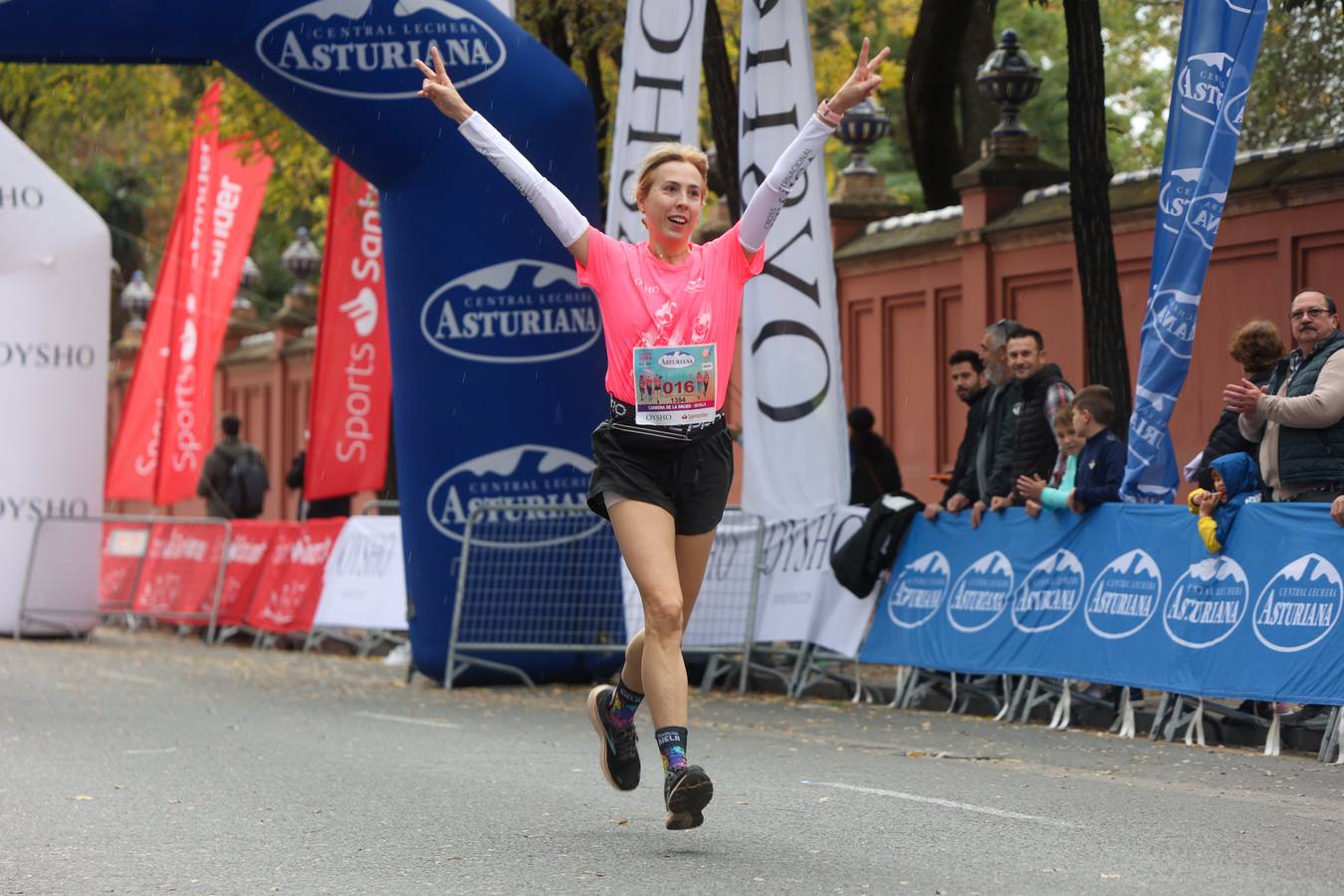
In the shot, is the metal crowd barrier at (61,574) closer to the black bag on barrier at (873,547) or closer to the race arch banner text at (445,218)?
the race arch banner text at (445,218)

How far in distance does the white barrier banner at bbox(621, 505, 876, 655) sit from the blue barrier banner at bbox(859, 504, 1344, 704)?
0.40 m

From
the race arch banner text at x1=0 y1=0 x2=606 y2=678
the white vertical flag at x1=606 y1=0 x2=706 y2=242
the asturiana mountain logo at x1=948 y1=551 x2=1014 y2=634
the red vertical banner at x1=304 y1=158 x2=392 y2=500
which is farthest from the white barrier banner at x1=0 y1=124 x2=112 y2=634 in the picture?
the asturiana mountain logo at x1=948 y1=551 x2=1014 y2=634

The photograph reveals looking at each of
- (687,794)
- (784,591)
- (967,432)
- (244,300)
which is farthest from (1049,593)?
(244,300)

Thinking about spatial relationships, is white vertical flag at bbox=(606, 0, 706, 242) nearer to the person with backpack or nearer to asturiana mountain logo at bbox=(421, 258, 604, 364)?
asturiana mountain logo at bbox=(421, 258, 604, 364)

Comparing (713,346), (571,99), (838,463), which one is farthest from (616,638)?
(713,346)

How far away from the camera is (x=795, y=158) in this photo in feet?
25.1

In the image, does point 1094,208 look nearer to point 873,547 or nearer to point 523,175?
point 873,547

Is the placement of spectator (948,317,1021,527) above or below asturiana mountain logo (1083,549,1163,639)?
above

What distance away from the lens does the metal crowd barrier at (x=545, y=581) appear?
1535cm

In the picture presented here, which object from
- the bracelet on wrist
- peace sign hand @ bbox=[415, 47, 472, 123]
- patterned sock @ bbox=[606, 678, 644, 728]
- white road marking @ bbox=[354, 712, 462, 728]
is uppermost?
peace sign hand @ bbox=[415, 47, 472, 123]

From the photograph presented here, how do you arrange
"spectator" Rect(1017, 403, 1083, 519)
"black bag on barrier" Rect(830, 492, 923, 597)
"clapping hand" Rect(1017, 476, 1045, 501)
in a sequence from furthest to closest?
"black bag on barrier" Rect(830, 492, 923, 597), "clapping hand" Rect(1017, 476, 1045, 501), "spectator" Rect(1017, 403, 1083, 519)

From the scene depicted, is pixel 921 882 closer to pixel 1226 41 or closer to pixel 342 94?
pixel 1226 41

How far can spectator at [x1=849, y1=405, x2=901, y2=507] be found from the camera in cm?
1666

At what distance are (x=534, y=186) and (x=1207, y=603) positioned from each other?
5013 mm
